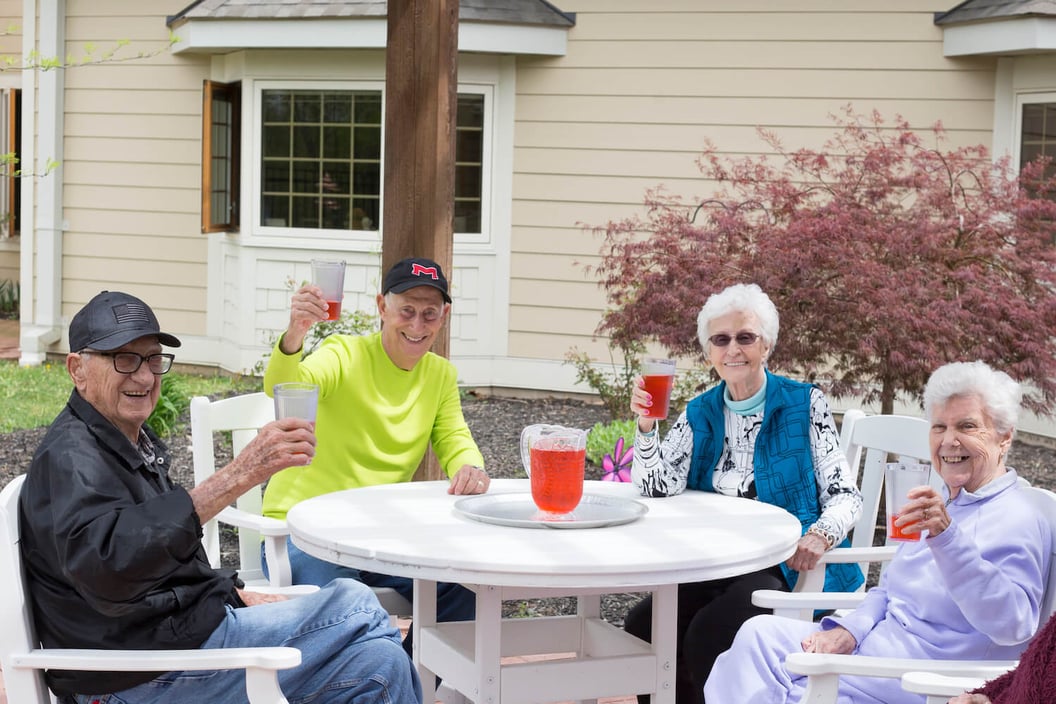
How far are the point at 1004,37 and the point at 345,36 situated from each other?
14.5ft

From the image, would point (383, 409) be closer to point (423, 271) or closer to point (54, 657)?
point (423, 271)

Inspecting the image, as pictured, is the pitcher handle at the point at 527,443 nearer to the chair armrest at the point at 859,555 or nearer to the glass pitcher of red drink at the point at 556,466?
the glass pitcher of red drink at the point at 556,466

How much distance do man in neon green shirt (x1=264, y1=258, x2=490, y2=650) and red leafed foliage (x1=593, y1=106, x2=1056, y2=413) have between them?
7.97 ft

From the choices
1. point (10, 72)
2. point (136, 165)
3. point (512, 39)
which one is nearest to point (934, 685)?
point (512, 39)

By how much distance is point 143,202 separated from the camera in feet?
34.3

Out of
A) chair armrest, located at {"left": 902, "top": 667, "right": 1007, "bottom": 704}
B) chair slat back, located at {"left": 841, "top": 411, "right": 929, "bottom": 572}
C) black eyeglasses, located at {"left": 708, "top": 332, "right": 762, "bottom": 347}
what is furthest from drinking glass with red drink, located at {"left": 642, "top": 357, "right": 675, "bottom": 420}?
chair armrest, located at {"left": 902, "top": 667, "right": 1007, "bottom": 704}

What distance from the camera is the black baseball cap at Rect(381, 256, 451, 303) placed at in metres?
3.72

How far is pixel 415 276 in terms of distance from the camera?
12.3 feet

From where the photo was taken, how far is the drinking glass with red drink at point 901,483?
2.61 meters

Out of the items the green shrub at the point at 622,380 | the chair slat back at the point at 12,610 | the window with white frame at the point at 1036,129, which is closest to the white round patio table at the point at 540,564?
the chair slat back at the point at 12,610

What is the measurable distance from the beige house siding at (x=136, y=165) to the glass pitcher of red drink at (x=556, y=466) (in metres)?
7.85

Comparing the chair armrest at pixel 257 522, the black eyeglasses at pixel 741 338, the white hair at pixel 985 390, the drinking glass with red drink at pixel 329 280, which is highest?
the drinking glass with red drink at pixel 329 280

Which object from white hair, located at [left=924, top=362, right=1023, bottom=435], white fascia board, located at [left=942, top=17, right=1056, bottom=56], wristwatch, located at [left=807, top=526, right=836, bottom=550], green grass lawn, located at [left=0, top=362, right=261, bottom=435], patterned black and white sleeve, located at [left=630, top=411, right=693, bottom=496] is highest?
white fascia board, located at [left=942, top=17, right=1056, bottom=56]

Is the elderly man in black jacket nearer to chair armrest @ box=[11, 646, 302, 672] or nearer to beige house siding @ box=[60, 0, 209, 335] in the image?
chair armrest @ box=[11, 646, 302, 672]
